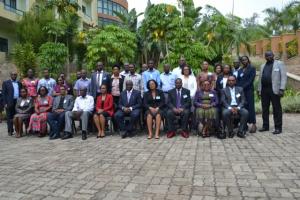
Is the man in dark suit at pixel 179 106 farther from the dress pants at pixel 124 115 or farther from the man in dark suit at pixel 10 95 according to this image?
the man in dark suit at pixel 10 95

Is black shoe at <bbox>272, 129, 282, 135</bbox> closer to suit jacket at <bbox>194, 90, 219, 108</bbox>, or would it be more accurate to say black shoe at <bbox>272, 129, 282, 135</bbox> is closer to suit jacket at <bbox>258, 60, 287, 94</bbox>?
suit jacket at <bbox>258, 60, 287, 94</bbox>

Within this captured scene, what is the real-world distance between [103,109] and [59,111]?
4.12ft

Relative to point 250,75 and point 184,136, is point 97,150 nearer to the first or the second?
point 184,136

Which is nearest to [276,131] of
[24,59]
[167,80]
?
[167,80]

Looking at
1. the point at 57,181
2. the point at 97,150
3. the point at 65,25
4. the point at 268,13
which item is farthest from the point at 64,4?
the point at 268,13

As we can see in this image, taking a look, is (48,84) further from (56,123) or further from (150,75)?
(150,75)

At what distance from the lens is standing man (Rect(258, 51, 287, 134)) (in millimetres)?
9820

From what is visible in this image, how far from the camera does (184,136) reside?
9.74m

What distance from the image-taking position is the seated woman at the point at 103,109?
10328 millimetres

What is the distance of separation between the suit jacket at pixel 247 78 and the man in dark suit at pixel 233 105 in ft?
1.06

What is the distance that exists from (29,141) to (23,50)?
503 inches

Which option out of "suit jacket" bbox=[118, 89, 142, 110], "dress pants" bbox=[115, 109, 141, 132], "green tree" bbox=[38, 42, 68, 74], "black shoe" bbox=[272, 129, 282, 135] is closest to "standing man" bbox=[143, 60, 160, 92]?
"suit jacket" bbox=[118, 89, 142, 110]

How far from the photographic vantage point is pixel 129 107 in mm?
10359

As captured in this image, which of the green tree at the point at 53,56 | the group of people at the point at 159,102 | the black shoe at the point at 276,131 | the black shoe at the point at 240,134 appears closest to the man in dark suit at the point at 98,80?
the group of people at the point at 159,102
